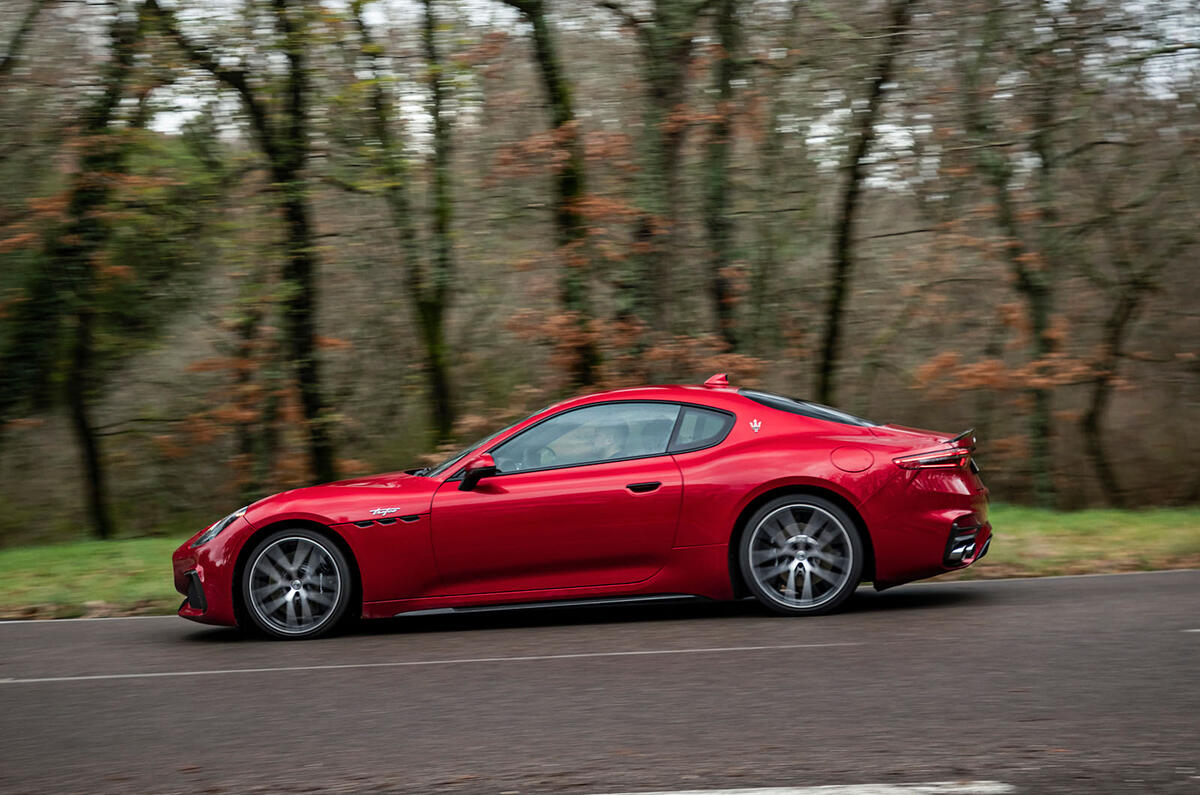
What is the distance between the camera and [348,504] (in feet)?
25.2

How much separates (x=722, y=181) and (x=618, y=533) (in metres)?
8.82

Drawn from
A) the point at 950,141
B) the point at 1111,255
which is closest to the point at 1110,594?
the point at 950,141

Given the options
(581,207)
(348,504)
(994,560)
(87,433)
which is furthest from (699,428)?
(87,433)

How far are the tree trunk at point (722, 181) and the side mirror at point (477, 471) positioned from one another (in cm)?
793

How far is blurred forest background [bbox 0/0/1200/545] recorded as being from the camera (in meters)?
14.7

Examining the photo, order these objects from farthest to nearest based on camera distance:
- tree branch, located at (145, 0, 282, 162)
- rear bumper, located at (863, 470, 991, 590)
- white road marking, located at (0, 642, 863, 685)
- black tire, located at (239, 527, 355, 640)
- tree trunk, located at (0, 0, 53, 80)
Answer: tree trunk, located at (0, 0, 53, 80)
tree branch, located at (145, 0, 282, 162)
black tire, located at (239, 527, 355, 640)
rear bumper, located at (863, 470, 991, 590)
white road marking, located at (0, 642, 863, 685)

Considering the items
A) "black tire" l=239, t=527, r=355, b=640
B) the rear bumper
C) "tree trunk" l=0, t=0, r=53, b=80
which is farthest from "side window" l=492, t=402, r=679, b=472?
"tree trunk" l=0, t=0, r=53, b=80

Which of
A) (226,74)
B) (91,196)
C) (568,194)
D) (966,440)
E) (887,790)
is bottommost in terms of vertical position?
(887,790)

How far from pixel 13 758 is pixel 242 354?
10.9 meters

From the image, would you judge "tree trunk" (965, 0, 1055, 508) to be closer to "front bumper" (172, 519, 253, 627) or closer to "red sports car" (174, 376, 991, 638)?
"red sports car" (174, 376, 991, 638)

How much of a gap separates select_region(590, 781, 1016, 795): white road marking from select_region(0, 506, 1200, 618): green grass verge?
17.7ft

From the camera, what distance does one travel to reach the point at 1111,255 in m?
16.4

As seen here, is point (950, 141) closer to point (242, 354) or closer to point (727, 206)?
point (727, 206)

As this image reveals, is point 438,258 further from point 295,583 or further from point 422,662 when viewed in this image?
point 422,662
